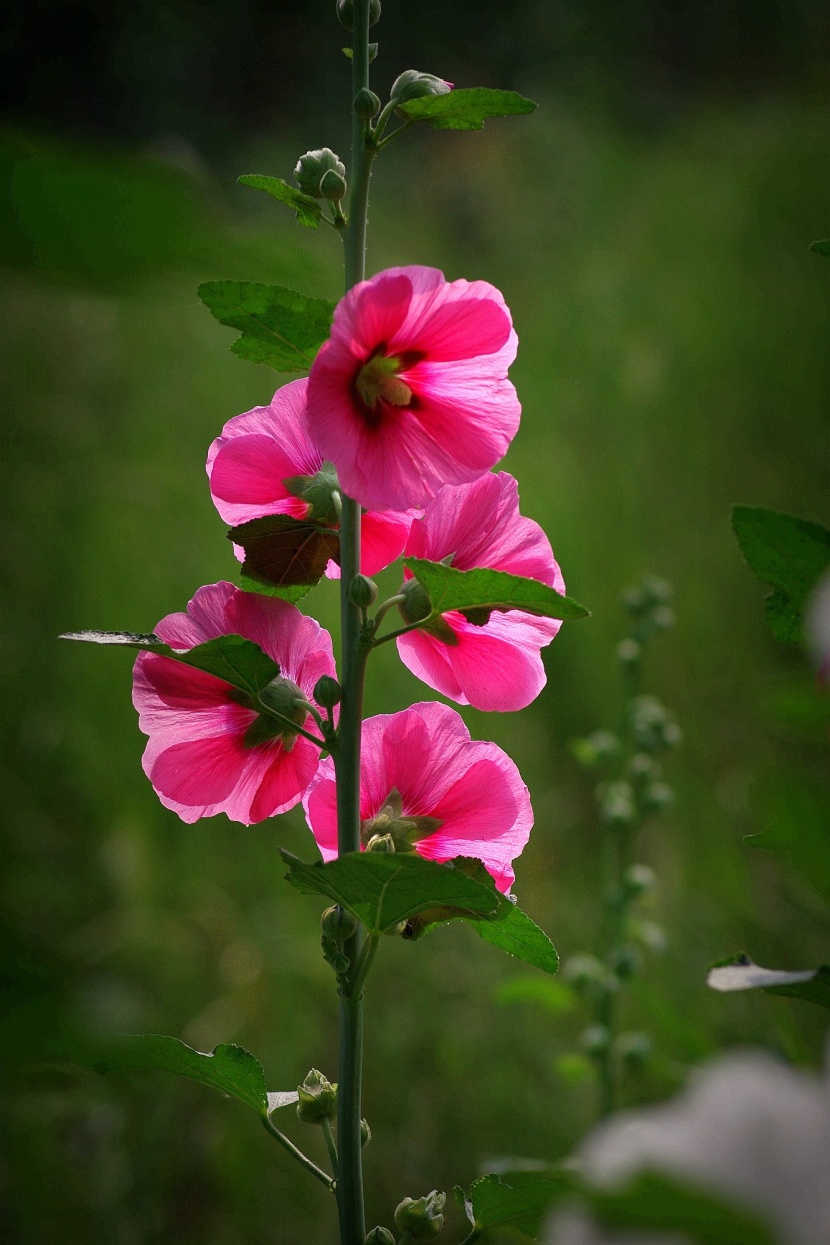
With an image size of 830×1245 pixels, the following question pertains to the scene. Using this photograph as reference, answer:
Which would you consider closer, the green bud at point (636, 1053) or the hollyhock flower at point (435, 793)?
the hollyhock flower at point (435, 793)

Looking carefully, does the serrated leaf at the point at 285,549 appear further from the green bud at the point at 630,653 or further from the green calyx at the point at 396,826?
the green bud at the point at 630,653

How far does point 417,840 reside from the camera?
0.28 m

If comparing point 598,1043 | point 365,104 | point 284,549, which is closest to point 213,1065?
point 284,549

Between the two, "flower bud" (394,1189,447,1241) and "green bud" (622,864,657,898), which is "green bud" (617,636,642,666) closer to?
"green bud" (622,864,657,898)

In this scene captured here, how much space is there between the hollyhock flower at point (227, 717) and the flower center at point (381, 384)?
0.06 meters

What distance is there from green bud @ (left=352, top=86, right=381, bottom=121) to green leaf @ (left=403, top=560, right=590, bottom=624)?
11 centimetres

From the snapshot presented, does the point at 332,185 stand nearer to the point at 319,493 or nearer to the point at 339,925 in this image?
the point at 319,493

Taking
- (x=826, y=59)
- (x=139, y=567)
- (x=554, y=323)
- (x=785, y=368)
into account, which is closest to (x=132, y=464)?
(x=139, y=567)

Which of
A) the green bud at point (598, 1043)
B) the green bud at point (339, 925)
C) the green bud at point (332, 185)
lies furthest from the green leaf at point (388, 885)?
the green bud at point (598, 1043)

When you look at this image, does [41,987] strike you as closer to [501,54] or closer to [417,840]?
[417,840]

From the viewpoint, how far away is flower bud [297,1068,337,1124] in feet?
0.86

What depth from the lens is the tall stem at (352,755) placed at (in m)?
0.25

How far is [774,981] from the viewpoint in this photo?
178 mm

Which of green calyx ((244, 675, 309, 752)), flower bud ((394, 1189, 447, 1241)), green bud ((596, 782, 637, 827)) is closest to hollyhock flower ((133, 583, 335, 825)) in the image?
green calyx ((244, 675, 309, 752))
